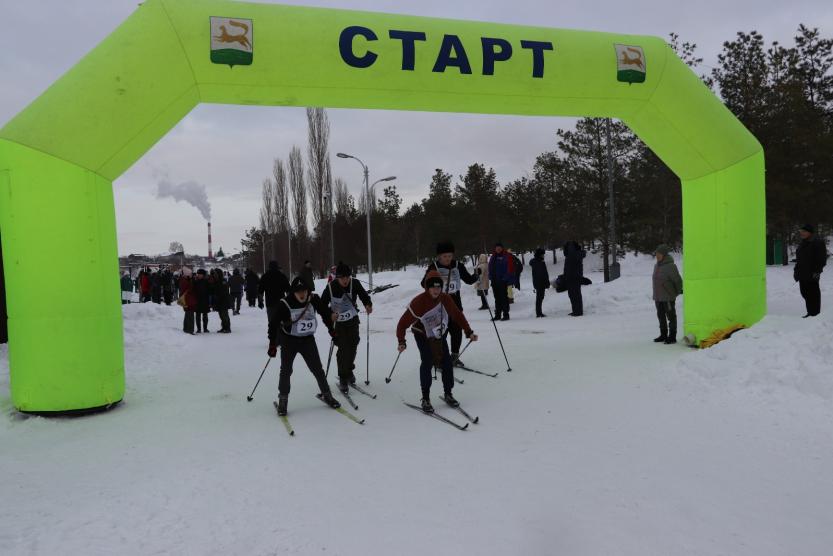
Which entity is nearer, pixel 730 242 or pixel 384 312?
pixel 730 242

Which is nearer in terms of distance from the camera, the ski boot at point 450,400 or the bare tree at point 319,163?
the ski boot at point 450,400

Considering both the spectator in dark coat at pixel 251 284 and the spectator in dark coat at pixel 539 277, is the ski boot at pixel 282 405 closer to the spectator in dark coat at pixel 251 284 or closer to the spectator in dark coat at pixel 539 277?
the spectator in dark coat at pixel 539 277

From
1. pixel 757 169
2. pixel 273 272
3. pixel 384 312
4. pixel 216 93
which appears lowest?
pixel 384 312

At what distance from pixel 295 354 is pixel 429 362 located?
1491 millimetres

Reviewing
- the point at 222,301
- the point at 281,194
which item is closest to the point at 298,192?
the point at 281,194

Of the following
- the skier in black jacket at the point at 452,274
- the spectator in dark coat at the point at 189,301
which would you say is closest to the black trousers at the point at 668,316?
the skier in black jacket at the point at 452,274

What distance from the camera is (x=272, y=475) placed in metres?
4.25

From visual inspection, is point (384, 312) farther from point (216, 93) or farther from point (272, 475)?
point (272, 475)

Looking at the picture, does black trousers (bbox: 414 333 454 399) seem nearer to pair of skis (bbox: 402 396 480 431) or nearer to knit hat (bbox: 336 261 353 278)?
pair of skis (bbox: 402 396 480 431)

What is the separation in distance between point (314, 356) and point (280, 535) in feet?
10.0

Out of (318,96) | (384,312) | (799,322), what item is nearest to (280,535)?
(318,96)

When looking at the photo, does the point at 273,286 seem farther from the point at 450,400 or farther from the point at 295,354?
the point at 450,400

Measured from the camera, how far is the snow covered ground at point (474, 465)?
128 inches

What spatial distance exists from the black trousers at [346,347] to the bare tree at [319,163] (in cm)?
3325
